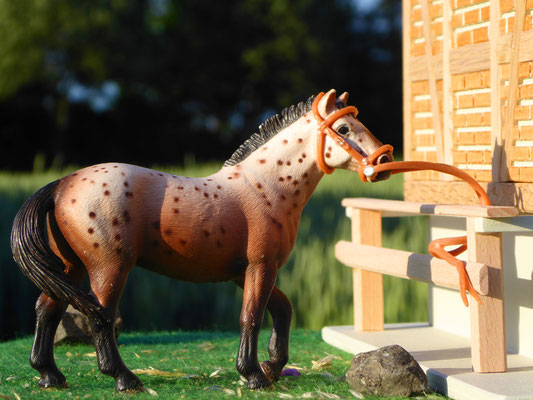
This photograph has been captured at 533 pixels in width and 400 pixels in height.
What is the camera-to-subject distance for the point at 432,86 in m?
4.98

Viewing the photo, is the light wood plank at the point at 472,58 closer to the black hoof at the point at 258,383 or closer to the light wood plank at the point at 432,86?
the light wood plank at the point at 432,86

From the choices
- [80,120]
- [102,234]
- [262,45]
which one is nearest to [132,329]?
[102,234]

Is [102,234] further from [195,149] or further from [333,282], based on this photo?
[195,149]

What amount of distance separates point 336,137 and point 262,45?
2605 centimetres

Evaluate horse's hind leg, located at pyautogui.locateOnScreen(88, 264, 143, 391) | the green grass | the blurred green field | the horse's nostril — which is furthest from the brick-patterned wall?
horse's hind leg, located at pyautogui.locateOnScreen(88, 264, 143, 391)

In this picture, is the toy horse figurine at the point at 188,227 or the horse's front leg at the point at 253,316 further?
the horse's front leg at the point at 253,316

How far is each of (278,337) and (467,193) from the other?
5.25 feet

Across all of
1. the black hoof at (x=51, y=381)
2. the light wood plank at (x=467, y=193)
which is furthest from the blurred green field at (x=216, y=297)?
the black hoof at (x=51, y=381)

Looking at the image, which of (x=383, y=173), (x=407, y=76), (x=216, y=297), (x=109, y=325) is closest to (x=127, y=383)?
(x=109, y=325)

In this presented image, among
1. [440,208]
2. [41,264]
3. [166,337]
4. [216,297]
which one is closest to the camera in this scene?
[41,264]

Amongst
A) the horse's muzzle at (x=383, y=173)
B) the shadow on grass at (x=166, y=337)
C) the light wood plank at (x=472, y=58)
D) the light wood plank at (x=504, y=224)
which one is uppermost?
the light wood plank at (x=472, y=58)

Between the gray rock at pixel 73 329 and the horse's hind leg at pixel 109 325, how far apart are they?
5.76 ft

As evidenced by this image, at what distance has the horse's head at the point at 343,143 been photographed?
363 cm

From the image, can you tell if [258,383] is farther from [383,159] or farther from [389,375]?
[383,159]
